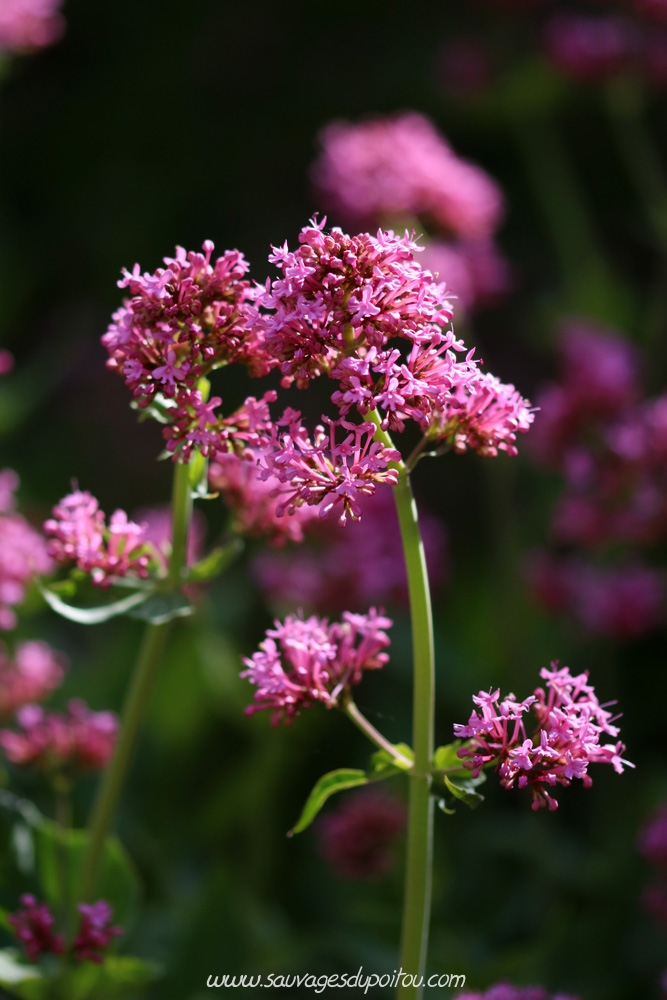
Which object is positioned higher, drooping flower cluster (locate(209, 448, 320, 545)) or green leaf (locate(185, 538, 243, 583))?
drooping flower cluster (locate(209, 448, 320, 545))

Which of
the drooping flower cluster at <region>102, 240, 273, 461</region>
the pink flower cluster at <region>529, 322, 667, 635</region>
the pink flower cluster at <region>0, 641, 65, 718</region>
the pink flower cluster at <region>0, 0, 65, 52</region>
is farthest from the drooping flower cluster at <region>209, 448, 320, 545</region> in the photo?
the pink flower cluster at <region>0, 0, 65, 52</region>

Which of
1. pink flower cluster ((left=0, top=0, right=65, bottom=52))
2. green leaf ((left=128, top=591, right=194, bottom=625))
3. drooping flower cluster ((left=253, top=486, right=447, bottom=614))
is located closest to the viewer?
green leaf ((left=128, top=591, right=194, bottom=625))

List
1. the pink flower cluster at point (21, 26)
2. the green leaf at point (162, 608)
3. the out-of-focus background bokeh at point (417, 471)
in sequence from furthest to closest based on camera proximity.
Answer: the pink flower cluster at point (21, 26) < the out-of-focus background bokeh at point (417, 471) < the green leaf at point (162, 608)

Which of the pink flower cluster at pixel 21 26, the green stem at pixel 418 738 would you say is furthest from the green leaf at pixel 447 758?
the pink flower cluster at pixel 21 26

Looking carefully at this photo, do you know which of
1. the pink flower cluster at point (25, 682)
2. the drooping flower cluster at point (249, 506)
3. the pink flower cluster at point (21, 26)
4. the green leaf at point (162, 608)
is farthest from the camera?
the pink flower cluster at point (21, 26)

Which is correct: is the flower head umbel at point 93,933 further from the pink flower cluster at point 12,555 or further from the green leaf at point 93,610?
the pink flower cluster at point 12,555

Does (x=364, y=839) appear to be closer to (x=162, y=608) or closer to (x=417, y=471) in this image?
(x=162, y=608)

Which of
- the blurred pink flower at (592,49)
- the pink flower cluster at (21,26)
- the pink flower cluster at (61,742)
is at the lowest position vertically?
the pink flower cluster at (61,742)

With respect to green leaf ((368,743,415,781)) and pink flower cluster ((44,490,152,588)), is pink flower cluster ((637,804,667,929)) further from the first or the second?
pink flower cluster ((44,490,152,588))

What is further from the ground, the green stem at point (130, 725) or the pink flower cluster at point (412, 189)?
the pink flower cluster at point (412, 189)
